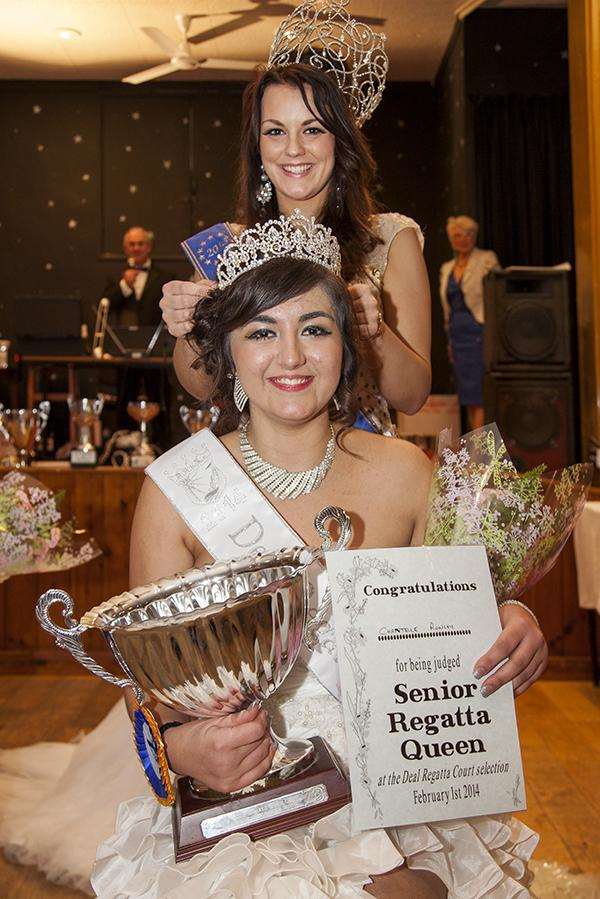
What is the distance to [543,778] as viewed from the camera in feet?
9.60

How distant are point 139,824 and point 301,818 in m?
0.28

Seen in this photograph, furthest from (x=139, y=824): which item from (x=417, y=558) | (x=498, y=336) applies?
(x=498, y=336)

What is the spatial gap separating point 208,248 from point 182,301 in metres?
0.10

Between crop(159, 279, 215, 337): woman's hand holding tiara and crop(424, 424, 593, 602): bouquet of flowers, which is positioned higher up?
crop(159, 279, 215, 337): woman's hand holding tiara

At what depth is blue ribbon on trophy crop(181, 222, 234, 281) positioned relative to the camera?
1.52m

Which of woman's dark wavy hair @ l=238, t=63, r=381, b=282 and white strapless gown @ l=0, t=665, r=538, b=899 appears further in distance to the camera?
woman's dark wavy hair @ l=238, t=63, r=381, b=282

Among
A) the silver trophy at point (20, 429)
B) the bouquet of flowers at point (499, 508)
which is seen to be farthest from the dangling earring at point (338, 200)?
the silver trophy at point (20, 429)

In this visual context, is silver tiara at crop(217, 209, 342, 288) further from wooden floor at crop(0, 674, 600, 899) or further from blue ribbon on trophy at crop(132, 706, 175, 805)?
wooden floor at crop(0, 674, 600, 899)

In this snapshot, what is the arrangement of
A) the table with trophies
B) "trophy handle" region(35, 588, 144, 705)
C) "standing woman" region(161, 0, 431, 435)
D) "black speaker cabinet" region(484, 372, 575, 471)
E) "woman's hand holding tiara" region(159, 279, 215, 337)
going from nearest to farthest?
"trophy handle" region(35, 588, 144, 705) < "woman's hand holding tiara" region(159, 279, 215, 337) < "standing woman" region(161, 0, 431, 435) < the table with trophies < "black speaker cabinet" region(484, 372, 575, 471)

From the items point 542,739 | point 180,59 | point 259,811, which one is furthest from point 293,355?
point 180,59

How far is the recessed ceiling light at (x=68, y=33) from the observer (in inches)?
316

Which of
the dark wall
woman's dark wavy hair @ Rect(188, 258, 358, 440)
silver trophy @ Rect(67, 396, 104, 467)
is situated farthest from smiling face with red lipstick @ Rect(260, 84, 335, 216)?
the dark wall

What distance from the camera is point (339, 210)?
179cm

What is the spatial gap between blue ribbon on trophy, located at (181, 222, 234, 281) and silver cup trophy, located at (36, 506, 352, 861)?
0.56 meters
